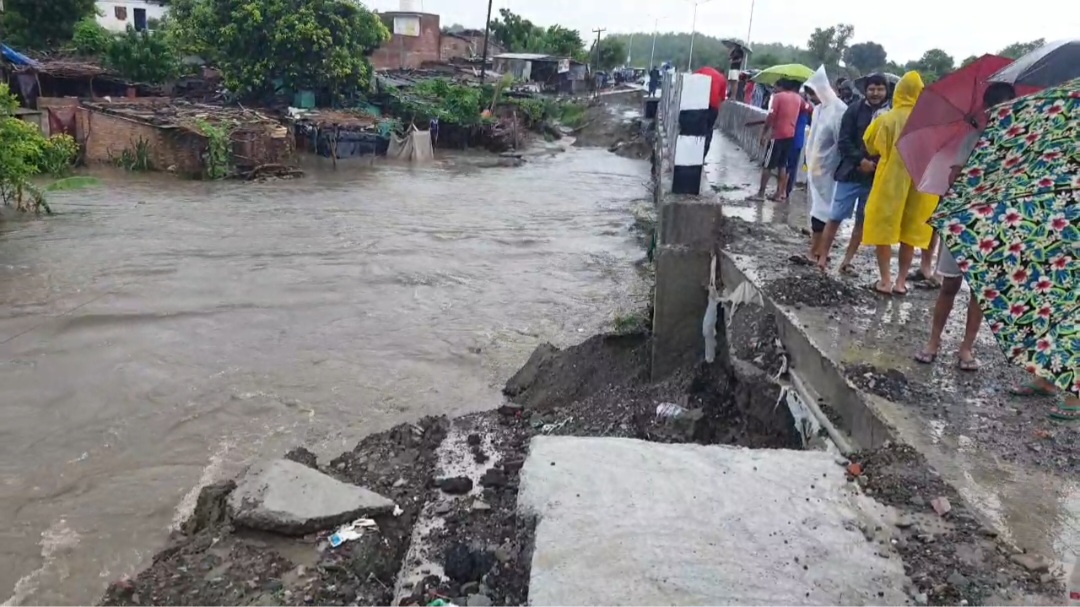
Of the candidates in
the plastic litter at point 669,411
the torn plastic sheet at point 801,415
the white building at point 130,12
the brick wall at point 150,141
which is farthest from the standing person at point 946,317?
the white building at point 130,12

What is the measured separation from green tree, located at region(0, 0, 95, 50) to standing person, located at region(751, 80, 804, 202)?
29.2 m

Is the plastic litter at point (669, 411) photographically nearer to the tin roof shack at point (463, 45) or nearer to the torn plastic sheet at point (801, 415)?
the torn plastic sheet at point (801, 415)

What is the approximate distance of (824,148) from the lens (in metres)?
6.06

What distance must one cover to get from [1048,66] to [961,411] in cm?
161

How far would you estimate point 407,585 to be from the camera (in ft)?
8.41

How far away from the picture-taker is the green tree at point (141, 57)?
24344 mm

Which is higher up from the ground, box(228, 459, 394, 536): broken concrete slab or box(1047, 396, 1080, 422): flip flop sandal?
box(1047, 396, 1080, 422): flip flop sandal

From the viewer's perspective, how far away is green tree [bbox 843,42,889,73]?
123 feet

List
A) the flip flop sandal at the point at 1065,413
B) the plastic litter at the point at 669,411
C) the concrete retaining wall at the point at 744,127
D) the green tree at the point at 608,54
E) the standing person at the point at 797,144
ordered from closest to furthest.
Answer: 1. the flip flop sandal at the point at 1065,413
2. the plastic litter at the point at 669,411
3. the standing person at the point at 797,144
4. the concrete retaining wall at the point at 744,127
5. the green tree at the point at 608,54

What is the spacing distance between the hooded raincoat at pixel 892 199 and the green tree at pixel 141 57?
1001 inches

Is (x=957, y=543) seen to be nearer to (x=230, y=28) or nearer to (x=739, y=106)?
(x=739, y=106)

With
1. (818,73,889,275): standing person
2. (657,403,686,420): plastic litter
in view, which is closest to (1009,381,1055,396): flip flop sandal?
(657,403,686,420): plastic litter

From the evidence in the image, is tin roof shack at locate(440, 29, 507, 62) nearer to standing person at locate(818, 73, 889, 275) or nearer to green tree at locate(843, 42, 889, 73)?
green tree at locate(843, 42, 889, 73)

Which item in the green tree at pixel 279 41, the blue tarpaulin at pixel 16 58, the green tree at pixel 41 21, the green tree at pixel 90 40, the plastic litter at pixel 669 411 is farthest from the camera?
the green tree at pixel 41 21
